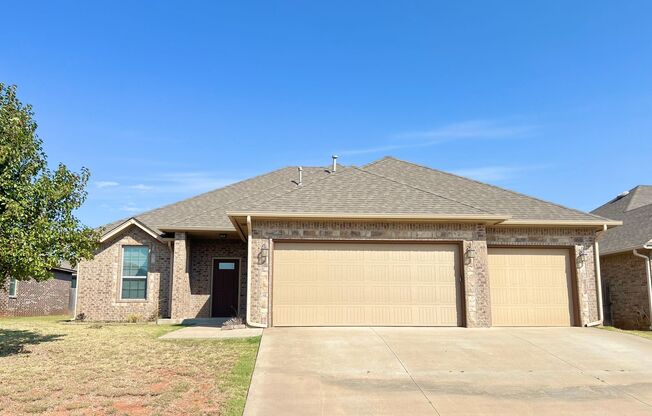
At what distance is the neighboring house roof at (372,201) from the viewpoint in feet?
46.2

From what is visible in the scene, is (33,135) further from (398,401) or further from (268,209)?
(398,401)

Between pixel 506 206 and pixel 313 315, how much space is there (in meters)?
7.59

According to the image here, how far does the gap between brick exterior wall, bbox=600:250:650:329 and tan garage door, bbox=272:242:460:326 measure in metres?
7.84

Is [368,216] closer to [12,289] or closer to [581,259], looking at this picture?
[581,259]

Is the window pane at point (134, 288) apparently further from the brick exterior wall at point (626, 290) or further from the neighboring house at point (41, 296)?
the brick exterior wall at point (626, 290)

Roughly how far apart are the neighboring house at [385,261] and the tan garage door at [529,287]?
0.10ft

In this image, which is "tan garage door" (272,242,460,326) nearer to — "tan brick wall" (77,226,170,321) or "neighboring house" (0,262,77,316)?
"tan brick wall" (77,226,170,321)

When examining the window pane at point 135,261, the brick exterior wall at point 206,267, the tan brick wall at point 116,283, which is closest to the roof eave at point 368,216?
the brick exterior wall at point 206,267

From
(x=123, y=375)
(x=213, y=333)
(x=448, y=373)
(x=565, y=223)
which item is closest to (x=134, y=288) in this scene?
(x=213, y=333)

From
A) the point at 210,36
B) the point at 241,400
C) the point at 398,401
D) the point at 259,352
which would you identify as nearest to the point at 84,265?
the point at 210,36

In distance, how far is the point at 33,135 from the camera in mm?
11219

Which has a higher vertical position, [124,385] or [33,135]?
[33,135]

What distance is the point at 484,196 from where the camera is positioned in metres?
17.7

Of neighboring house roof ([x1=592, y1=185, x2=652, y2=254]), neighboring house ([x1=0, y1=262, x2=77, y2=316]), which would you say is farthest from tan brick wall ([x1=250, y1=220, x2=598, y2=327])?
neighboring house ([x1=0, y1=262, x2=77, y2=316])
